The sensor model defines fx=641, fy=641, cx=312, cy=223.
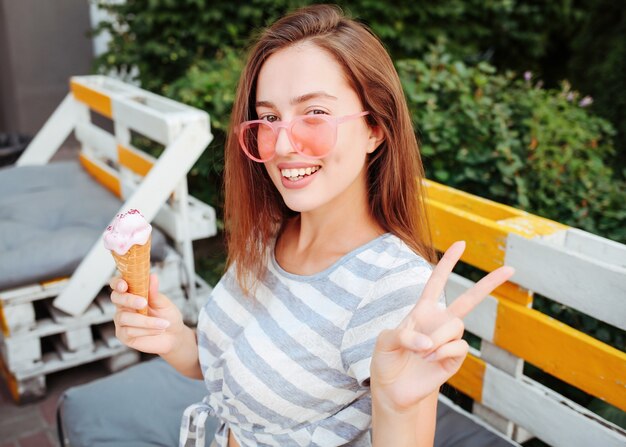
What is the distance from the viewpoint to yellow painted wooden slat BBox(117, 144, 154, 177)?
315 centimetres

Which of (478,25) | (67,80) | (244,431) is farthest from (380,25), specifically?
(244,431)

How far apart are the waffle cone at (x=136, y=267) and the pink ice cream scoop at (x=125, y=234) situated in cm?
1

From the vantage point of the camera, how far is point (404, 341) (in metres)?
0.96

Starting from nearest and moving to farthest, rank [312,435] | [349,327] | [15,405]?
[349,327], [312,435], [15,405]

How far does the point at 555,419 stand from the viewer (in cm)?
165

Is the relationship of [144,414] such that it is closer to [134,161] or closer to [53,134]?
[134,161]

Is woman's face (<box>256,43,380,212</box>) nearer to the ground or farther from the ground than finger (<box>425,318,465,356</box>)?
farther from the ground

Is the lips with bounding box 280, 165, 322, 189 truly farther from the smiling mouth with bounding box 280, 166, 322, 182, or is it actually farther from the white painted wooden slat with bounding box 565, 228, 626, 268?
the white painted wooden slat with bounding box 565, 228, 626, 268

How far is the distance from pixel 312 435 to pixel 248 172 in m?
0.65

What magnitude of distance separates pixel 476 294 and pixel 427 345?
0.13 meters

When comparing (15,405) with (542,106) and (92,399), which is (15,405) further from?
(542,106)

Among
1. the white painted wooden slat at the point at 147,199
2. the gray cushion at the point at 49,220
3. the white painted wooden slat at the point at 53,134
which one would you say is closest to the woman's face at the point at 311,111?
the white painted wooden slat at the point at 147,199

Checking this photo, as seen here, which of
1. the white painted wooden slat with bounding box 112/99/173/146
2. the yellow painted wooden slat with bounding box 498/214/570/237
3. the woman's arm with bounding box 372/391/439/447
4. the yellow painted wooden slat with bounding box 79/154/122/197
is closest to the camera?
the woman's arm with bounding box 372/391/439/447

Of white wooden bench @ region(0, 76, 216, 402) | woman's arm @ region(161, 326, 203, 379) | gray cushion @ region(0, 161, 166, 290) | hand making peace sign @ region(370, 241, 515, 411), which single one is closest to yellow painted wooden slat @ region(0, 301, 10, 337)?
white wooden bench @ region(0, 76, 216, 402)
